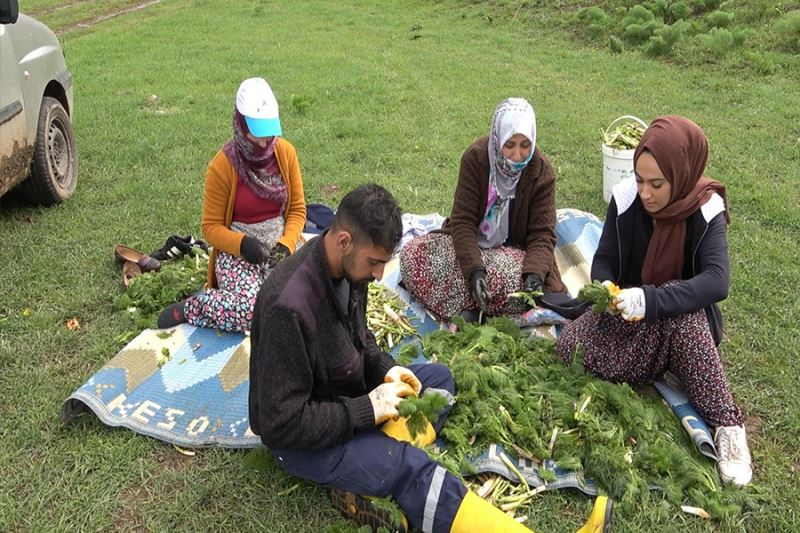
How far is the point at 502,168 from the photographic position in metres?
3.94

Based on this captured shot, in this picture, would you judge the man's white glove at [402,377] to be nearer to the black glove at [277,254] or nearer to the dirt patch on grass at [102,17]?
the black glove at [277,254]

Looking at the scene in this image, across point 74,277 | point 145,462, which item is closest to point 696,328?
point 145,462

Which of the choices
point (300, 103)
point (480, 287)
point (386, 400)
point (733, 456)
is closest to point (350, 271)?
point (386, 400)

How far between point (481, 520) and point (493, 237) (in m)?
2.18

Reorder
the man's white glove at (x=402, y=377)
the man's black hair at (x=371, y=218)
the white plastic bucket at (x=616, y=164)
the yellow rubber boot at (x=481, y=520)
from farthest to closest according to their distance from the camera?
the white plastic bucket at (x=616, y=164), the man's white glove at (x=402, y=377), the yellow rubber boot at (x=481, y=520), the man's black hair at (x=371, y=218)

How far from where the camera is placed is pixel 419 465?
2.53m

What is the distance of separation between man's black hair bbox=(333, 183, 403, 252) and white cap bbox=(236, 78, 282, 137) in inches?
60.7

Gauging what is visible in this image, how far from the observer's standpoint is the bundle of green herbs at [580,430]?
276cm

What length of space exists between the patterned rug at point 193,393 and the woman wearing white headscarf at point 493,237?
21 cm

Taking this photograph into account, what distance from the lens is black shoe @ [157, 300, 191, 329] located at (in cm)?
393

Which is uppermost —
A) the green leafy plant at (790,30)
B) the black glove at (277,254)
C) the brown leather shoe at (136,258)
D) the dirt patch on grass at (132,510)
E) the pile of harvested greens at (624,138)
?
the green leafy plant at (790,30)

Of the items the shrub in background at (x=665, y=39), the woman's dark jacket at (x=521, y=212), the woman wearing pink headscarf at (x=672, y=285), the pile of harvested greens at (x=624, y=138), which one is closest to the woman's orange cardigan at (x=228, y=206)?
the woman's dark jacket at (x=521, y=212)

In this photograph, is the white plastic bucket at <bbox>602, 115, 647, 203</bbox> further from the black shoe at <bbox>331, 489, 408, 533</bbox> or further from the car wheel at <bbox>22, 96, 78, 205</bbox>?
the car wheel at <bbox>22, 96, 78, 205</bbox>

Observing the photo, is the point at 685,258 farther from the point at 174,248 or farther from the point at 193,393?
the point at 174,248
